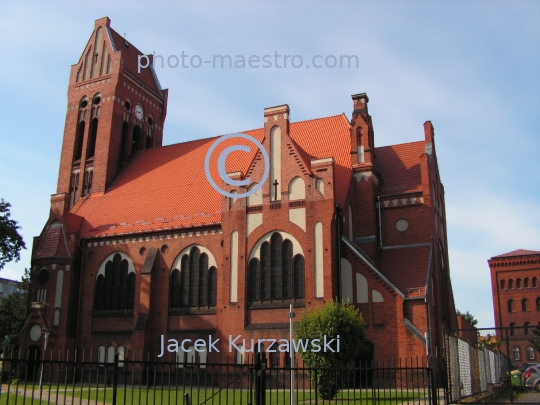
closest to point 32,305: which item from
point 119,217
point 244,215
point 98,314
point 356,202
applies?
point 98,314

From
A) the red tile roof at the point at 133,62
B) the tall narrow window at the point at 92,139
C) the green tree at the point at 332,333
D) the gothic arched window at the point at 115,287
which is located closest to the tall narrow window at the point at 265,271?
the green tree at the point at 332,333

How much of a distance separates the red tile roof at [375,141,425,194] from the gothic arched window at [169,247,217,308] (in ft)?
36.6

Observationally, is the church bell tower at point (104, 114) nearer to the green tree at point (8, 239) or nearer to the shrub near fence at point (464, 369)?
the green tree at point (8, 239)

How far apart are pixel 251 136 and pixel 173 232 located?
919cm

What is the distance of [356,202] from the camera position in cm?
3266

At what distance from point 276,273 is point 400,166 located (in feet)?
35.4

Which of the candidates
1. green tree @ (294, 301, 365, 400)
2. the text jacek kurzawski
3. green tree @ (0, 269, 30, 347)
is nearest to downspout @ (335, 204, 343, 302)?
the text jacek kurzawski

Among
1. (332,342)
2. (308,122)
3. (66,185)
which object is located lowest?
(332,342)

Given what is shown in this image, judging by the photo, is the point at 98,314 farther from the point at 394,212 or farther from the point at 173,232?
the point at 394,212

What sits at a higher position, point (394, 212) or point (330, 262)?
point (394, 212)

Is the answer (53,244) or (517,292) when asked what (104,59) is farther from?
(517,292)

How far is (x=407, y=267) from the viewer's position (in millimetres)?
29938

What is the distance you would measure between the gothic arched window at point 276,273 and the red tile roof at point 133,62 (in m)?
21.8

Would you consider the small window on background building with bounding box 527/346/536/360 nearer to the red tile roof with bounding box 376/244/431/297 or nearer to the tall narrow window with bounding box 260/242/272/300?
the red tile roof with bounding box 376/244/431/297
